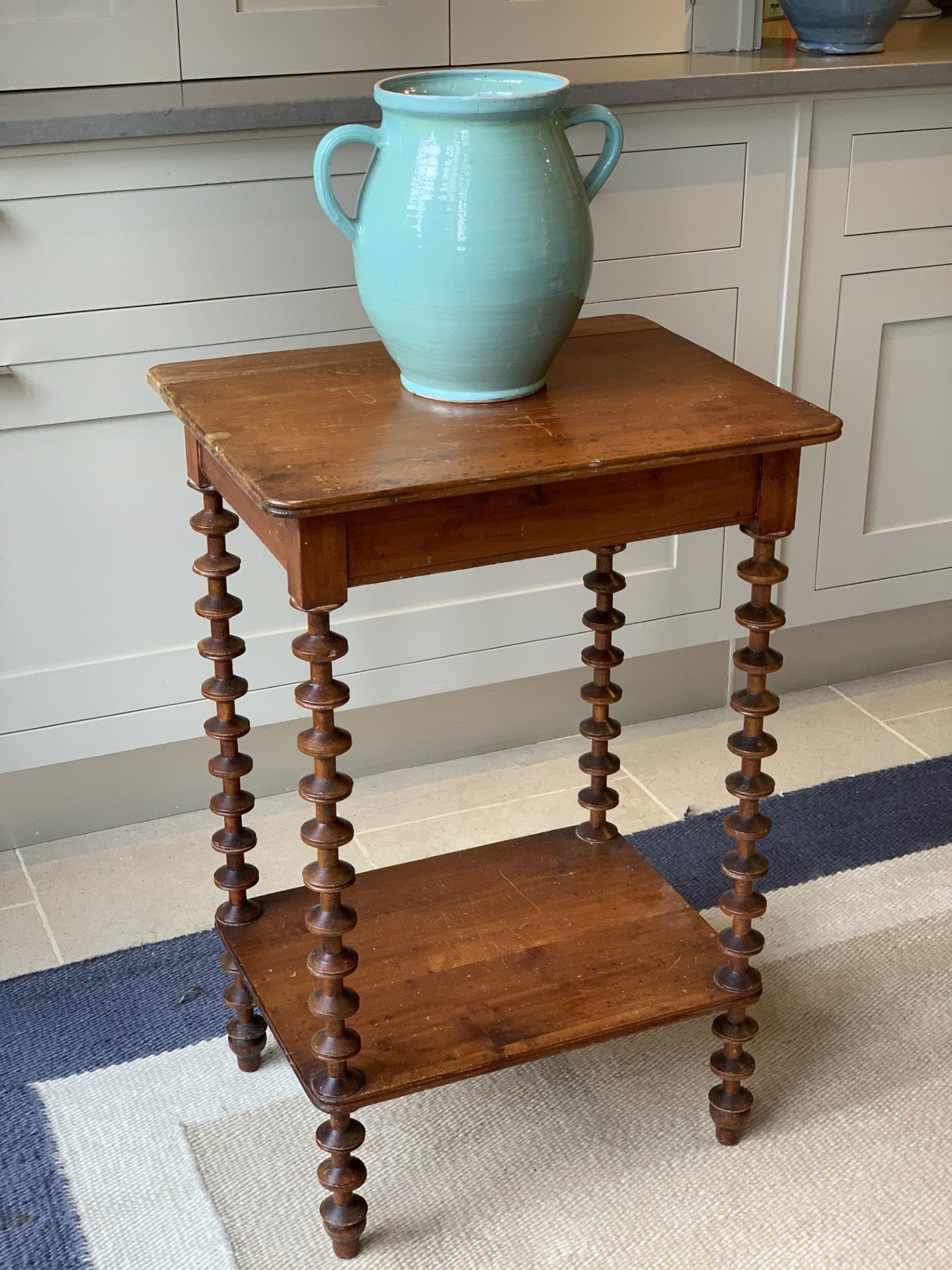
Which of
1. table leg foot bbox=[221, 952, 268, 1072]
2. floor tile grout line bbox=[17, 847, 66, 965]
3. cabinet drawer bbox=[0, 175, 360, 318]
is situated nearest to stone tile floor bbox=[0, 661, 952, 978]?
floor tile grout line bbox=[17, 847, 66, 965]

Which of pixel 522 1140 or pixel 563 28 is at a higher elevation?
pixel 563 28

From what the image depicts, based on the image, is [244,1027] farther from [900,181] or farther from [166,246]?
[900,181]

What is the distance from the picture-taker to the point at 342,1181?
52.9 inches

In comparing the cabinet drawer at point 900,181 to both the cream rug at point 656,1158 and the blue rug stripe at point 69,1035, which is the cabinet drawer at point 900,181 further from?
the blue rug stripe at point 69,1035

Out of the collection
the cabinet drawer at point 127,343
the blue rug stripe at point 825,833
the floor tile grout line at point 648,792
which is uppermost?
the cabinet drawer at point 127,343

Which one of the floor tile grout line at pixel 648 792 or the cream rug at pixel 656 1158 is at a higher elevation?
the cream rug at pixel 656 1158

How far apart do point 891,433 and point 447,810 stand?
0.91 meters

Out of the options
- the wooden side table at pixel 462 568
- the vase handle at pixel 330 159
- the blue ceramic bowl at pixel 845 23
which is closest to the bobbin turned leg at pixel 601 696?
the wooden side table at pixel 462 568

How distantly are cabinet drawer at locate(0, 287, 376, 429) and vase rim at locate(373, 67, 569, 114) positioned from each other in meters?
0.55

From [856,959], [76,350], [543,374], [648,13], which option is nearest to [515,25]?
[648,13]

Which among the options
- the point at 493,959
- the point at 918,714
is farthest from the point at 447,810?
the point at 918,714

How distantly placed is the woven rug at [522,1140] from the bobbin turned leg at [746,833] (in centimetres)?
6

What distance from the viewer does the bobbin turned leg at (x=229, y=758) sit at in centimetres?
144

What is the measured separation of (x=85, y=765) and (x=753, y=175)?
4.10 ft
